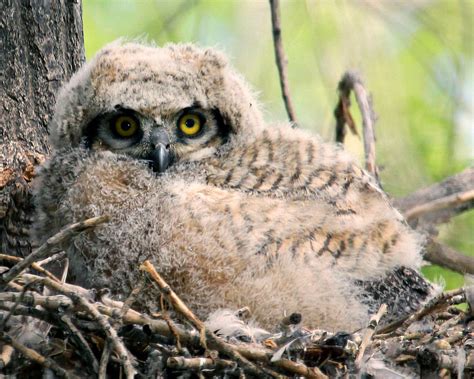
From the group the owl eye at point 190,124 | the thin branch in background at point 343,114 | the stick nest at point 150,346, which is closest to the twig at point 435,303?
the stick nest at point 150,346

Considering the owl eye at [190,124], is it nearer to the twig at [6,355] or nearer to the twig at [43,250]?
the twig at [43,250]

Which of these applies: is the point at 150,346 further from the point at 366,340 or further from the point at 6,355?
the point at 366,340

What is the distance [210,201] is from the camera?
2.84 m

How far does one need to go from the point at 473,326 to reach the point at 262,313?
0.72 meters

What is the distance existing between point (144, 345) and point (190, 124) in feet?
4.10

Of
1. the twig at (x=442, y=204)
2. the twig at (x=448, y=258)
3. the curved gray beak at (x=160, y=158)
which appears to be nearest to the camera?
the curved gray beak at (x=160, y=158)

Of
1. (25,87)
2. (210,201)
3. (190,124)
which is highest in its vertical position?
(25,87)

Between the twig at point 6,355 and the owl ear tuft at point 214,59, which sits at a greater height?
the owl ear tuft at point 214,59

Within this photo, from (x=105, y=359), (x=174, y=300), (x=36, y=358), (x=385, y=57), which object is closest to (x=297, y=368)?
(x=174, y=300)

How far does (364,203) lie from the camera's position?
10.2ft

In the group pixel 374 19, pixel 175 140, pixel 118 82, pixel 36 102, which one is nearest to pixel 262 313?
pixel 175 140

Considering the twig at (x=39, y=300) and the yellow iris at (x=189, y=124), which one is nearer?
the twig at (x=39, y=300)

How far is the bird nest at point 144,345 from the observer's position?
2250 millimetres

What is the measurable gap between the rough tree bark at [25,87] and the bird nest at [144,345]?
2.92 ft
